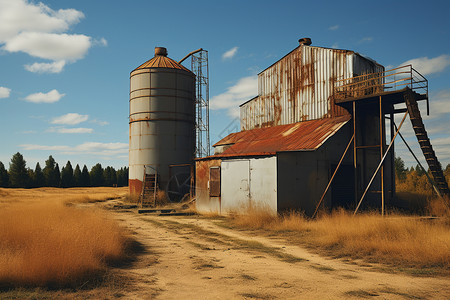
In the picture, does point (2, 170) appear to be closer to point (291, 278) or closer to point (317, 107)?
point (317, 107)

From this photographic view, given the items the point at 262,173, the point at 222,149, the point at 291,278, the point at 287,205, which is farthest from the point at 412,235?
the point at 222,149

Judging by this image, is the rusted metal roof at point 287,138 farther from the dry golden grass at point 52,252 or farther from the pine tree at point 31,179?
the pine tree at point 31,179

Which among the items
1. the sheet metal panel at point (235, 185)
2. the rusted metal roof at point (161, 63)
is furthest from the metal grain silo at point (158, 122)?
the sheet metal panel at point (235, 185)

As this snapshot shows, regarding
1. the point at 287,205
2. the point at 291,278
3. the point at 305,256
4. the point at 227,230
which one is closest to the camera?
the point at 291,278

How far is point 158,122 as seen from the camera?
2691cm

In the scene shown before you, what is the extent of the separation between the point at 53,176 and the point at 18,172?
6.51m

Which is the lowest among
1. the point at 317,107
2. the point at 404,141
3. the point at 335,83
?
the point at 404,141

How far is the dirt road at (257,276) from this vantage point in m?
6.09

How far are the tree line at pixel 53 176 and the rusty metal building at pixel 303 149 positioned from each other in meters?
59.4

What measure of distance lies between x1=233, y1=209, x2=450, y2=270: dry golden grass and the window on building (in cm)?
542

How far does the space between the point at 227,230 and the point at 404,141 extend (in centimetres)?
989

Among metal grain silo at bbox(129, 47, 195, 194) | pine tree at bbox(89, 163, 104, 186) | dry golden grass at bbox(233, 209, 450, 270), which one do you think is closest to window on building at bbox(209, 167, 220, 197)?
dry golden grass at bbox(233, 209, 450, 270)

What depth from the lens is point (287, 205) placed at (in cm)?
1597

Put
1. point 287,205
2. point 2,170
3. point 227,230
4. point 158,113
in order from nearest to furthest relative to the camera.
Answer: point 227,230 → point 287,205 → point 158,113 → point 2,170
